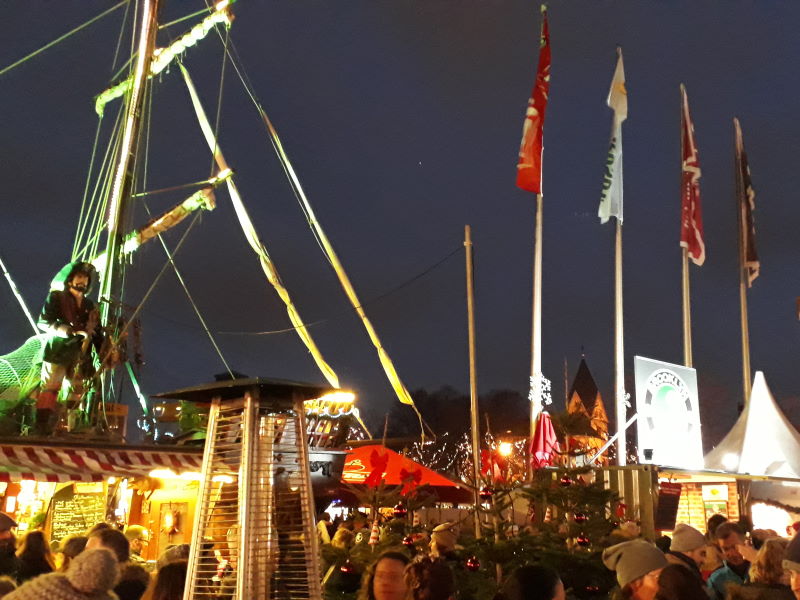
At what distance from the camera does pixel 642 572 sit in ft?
15.2

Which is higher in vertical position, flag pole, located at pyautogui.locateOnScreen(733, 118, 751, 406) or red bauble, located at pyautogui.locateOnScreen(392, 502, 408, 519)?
flag pole, located at pyautogui.locateOnScreen(733, 118, 751, 406)

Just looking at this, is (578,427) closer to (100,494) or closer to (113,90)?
(100,494)

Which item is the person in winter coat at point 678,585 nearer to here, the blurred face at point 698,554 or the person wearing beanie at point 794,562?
the person wearing beanie at point 794,562

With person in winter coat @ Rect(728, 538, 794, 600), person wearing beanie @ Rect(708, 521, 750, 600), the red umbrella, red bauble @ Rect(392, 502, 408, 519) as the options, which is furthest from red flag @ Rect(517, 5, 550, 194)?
person in winter coat @ Rect(728, 538, 794, 600)

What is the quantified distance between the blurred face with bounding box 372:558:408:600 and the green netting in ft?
33.5

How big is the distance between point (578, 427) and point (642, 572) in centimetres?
1187

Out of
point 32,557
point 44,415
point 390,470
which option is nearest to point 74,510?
point 44,415

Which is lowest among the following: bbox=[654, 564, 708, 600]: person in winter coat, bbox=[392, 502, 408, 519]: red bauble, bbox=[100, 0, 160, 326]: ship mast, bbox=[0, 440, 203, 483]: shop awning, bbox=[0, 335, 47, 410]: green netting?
bbox=[392, 502, 408, 519]: red bauble

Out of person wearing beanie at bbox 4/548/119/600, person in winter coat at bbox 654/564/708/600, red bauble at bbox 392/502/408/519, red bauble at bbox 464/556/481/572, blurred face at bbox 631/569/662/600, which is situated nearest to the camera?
person wearing beanie at bbox 4/548/119/600

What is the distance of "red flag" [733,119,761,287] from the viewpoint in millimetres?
26922

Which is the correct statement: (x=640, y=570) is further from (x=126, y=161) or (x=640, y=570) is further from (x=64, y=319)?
(x=126, y=161)

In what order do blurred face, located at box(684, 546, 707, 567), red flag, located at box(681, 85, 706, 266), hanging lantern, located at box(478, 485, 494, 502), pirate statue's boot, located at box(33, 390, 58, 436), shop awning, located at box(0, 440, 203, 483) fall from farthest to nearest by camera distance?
red flag, located at box(681, 85, 706, 266) < pirate statue's boot, located at box(33, 390, 58, 436) < hanging lantern, located at box(478, 485, 494, 502) < shop awning, located at box(0, 440, 203, 483) < blurred face, located at box(684, 546, 707, 567)

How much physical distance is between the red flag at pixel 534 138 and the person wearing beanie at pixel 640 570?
63.0 ft

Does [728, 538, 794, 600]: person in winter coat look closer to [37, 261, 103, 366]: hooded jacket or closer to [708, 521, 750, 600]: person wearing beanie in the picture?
[708, 521, 750, 600]: person wearing beanie
